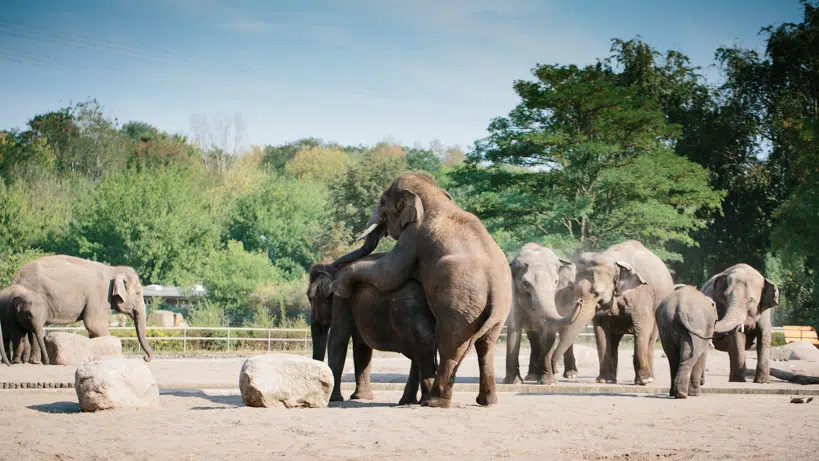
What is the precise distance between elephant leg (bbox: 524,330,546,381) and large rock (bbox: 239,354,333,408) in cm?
622

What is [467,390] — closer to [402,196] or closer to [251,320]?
[402,196]

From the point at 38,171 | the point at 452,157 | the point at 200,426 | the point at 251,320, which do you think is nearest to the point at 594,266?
the point at 200,426

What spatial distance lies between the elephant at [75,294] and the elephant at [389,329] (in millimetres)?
12061

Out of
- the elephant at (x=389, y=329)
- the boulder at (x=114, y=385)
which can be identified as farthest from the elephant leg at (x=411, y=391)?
the boulder at (x=114, y=385)

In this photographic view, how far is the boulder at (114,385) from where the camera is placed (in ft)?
40.5

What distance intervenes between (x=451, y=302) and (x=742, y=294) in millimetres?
8895

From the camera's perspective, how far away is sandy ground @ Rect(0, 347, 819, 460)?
9102mm

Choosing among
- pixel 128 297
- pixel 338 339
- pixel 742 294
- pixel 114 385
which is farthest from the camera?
pixel 128 297

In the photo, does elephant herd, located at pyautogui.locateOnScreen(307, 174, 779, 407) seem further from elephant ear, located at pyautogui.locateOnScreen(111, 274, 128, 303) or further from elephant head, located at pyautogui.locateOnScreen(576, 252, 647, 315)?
elephant ear, located at pyautogui.locateOnScreen(111, 274, 128, 303)

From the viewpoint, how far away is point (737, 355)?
64.5ft

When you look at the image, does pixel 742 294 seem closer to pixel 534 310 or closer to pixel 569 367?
pixel 534 310

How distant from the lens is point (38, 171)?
72.2 meters

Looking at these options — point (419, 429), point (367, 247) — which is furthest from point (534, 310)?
point (419, 429)

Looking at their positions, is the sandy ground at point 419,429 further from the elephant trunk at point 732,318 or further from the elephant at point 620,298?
the elephant at point 620,298
